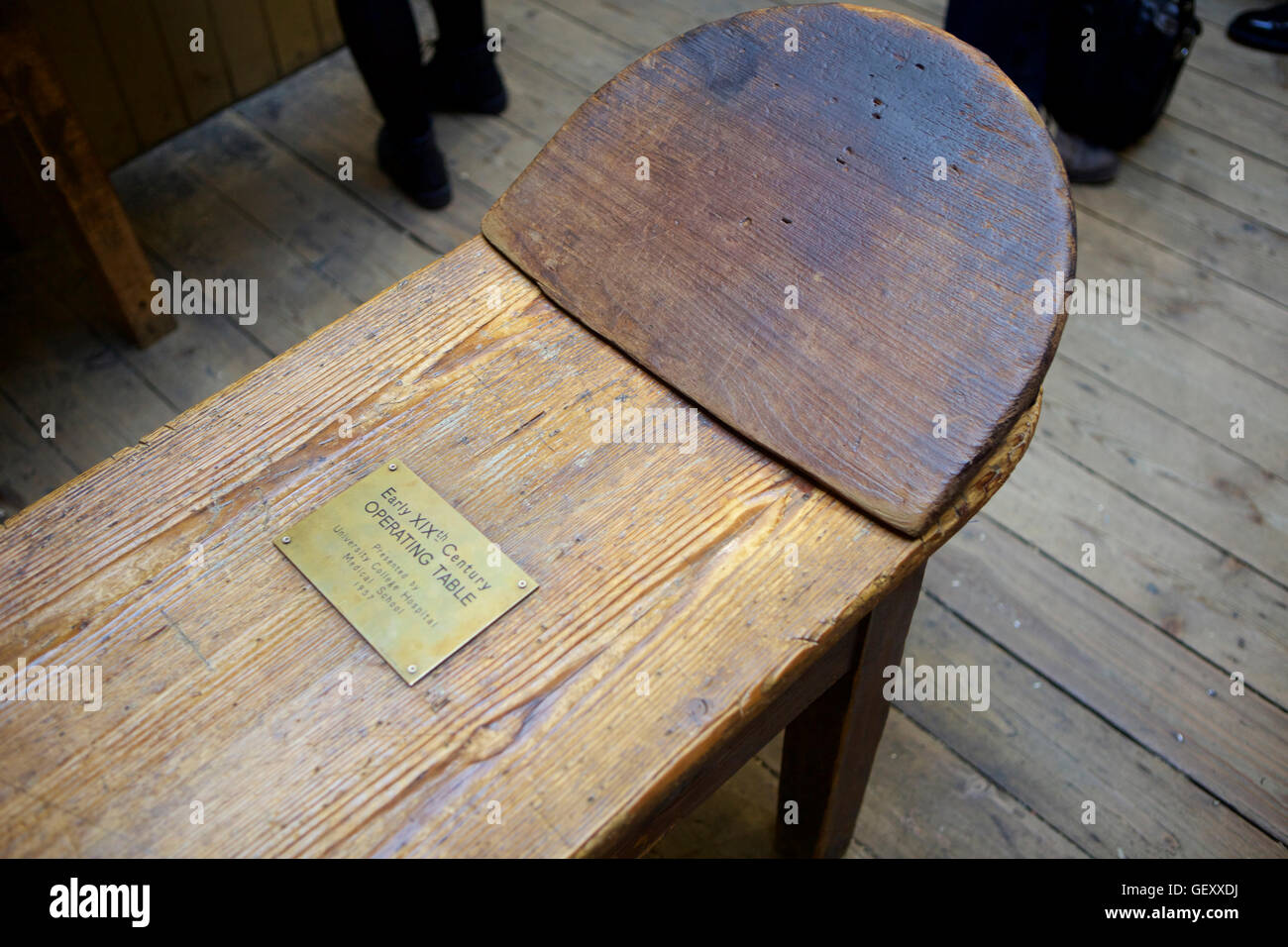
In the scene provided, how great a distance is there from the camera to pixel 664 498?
87 centimetres

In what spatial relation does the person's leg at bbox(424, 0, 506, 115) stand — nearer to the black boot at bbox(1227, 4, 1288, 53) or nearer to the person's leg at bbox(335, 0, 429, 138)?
the person's leg at bbox(335, 0, 429, 138)

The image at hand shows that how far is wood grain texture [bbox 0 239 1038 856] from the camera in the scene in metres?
0.71

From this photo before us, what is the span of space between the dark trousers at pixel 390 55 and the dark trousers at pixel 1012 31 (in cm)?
103

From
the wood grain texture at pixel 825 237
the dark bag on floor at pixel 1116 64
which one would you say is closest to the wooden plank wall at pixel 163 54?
the wood grain texture at pixel 825 237

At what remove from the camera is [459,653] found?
79 centimetres

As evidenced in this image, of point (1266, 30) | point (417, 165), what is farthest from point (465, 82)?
point (1266, 30)

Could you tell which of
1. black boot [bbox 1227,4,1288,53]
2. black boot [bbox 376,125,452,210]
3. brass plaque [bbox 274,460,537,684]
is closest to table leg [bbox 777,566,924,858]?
brass plaque [bbox 274,460,537,684]

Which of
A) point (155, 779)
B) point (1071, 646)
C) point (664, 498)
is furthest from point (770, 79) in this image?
point (1071, 646)

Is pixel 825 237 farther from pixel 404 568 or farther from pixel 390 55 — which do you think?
pixel 390 55

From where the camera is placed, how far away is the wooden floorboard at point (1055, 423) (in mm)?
1438

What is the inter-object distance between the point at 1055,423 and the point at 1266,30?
4.71 ft

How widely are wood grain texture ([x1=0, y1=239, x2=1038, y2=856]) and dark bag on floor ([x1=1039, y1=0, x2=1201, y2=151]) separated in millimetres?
1594
